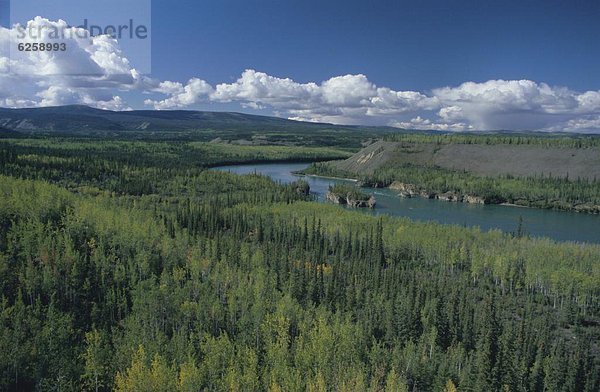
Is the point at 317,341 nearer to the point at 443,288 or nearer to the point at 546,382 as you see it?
the point at 546,382

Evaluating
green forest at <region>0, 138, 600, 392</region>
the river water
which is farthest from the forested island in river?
the river water

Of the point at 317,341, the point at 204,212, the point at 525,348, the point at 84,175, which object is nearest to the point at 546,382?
the point at 525,348

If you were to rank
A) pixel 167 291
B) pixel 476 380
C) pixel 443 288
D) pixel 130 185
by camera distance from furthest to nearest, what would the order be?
pixel 130 185 → pixel 443 288 → pixel 167 291 → pixel 476 380

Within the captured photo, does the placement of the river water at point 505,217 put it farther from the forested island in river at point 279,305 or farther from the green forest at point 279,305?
the forested island in river at point 279,305

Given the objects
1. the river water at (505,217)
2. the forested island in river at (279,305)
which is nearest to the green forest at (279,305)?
the forested island in river at (279,305)

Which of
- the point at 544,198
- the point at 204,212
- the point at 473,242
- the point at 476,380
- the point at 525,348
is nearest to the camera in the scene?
the point at 476,380

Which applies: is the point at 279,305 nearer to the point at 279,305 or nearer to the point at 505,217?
the point at 279,305

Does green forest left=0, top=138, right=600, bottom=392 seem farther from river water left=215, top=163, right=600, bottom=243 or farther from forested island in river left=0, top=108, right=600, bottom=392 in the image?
river water left=215, top=163, right=600, bottom=243

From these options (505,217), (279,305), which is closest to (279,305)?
(279,305)
